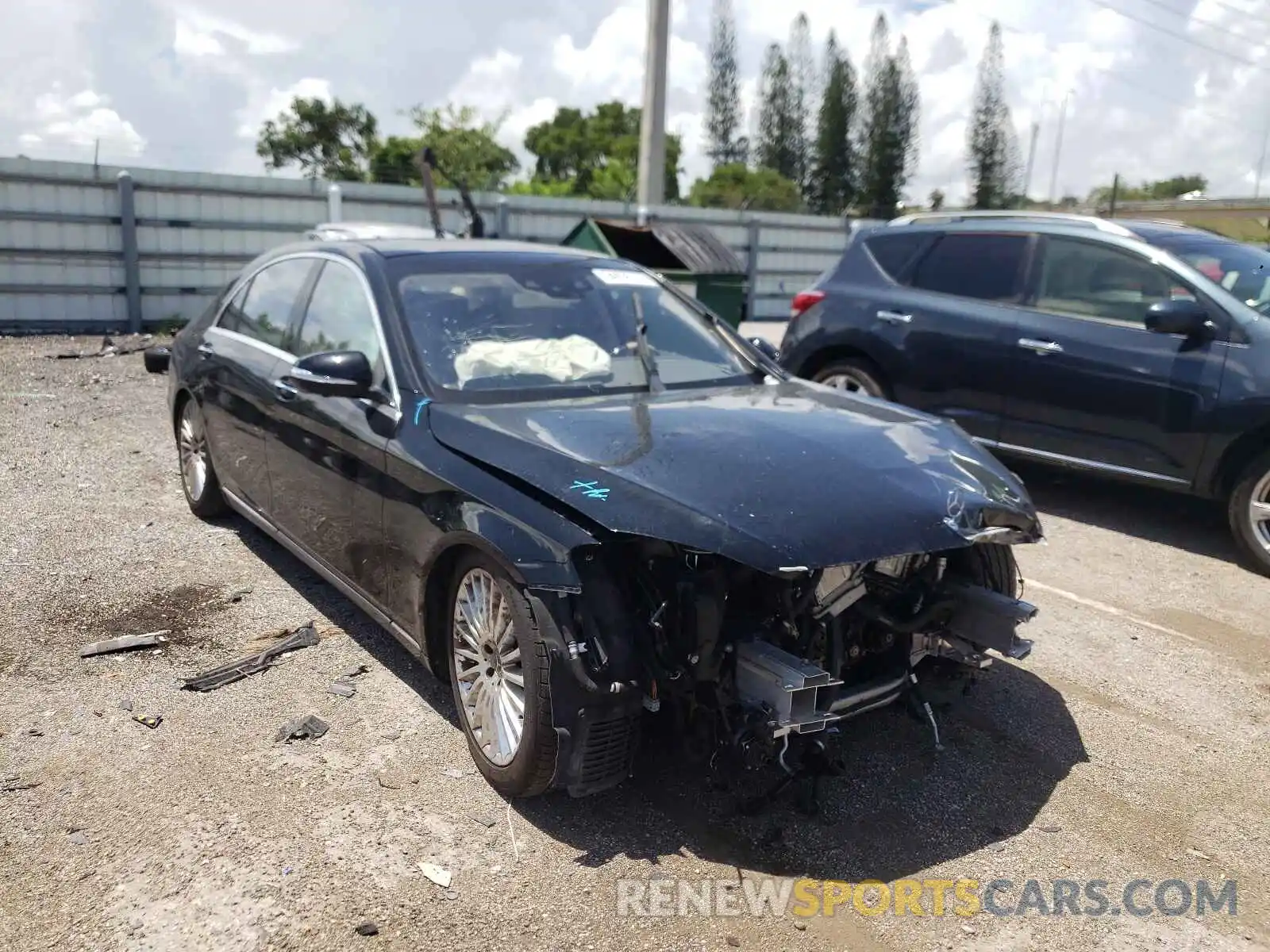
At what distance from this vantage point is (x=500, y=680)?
3289 millimetres

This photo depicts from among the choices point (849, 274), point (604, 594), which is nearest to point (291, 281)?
point (604, 594)

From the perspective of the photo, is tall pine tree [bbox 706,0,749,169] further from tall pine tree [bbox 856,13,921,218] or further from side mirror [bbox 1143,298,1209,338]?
side mirror [bbox 1143,298,1209,338]

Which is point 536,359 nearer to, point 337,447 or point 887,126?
point 337,447

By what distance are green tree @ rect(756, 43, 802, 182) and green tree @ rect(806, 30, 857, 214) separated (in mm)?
1917

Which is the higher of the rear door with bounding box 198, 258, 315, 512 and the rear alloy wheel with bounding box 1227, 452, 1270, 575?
the rear door with bounding box 198, 258, 315, 512

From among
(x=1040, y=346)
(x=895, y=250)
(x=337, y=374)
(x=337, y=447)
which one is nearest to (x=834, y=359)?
(x=895, y=250)

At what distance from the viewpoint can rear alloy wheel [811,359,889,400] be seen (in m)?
7.65

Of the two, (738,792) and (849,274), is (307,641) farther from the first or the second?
(849,274)

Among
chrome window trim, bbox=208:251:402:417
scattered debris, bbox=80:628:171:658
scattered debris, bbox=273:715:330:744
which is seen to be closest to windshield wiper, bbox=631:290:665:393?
chrome window trim, bbox=208:251:402:417

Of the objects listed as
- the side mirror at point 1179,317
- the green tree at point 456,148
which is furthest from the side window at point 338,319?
the green tree at point 456,148

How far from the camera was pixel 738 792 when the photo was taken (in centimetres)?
338

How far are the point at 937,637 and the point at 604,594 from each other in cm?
124

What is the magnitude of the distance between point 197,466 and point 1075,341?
530 cm

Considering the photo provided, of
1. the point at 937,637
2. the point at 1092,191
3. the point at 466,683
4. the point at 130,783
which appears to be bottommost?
the point at 130,783
